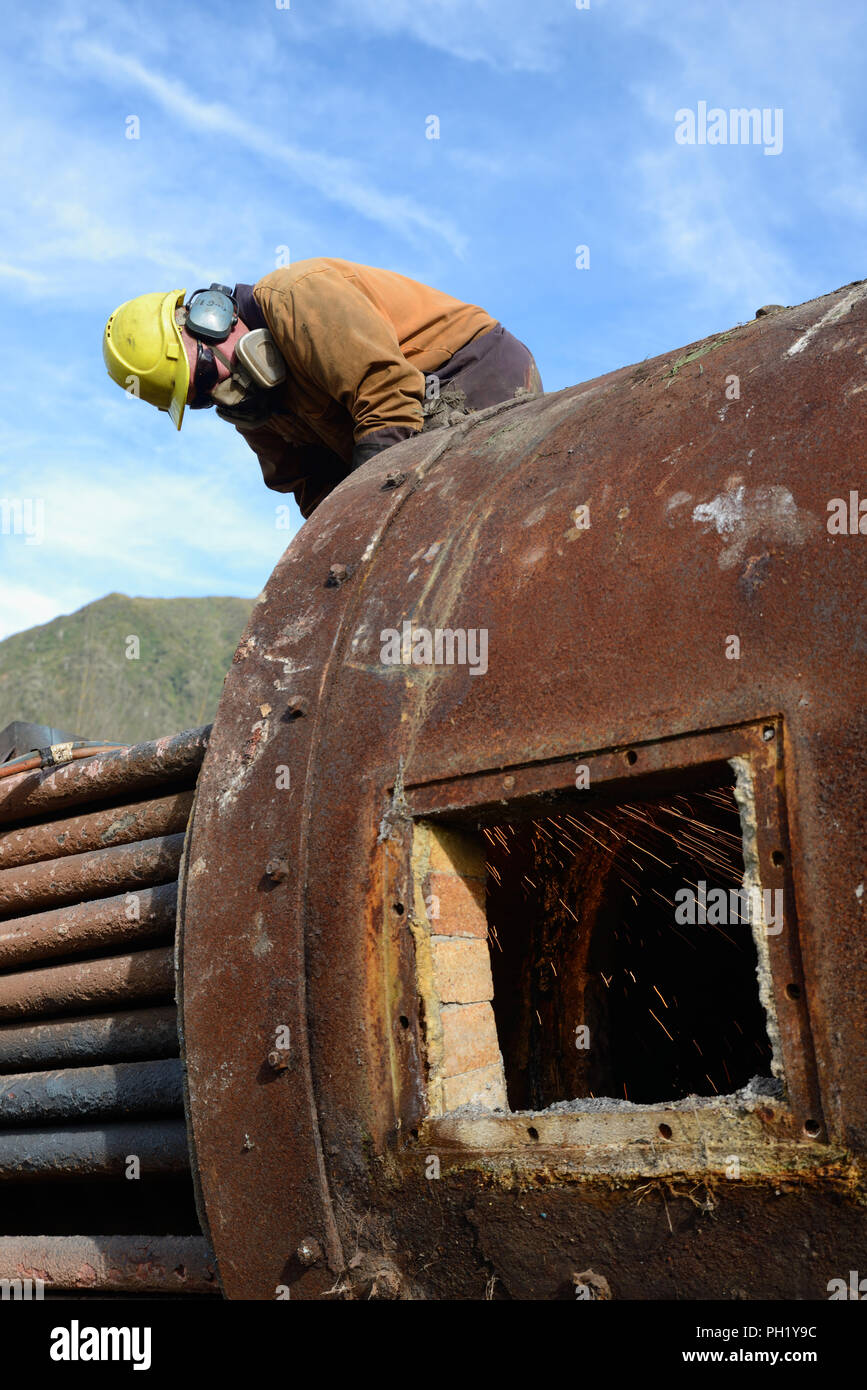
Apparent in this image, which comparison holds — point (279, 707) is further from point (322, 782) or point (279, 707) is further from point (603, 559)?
point (603, 559)

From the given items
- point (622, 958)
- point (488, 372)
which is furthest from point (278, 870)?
point (488, 372)

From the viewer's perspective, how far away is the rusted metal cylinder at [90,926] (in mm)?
2414

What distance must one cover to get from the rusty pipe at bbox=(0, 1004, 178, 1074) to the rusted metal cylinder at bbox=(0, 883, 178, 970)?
0.15 m

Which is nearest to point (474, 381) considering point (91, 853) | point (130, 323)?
point (130, 323)

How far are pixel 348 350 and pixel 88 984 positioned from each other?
1.83 meters

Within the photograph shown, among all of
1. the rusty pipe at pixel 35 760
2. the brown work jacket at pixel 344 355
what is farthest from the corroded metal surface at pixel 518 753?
the brown work jacket at pixel 344 355

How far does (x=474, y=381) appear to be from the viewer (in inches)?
154

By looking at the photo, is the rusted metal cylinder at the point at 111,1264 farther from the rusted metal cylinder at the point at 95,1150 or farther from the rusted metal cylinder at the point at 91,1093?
the rusted metal cylinder at the point at 91,1093

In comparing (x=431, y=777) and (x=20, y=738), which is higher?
(x=20, y=738)

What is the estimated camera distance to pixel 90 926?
252cm

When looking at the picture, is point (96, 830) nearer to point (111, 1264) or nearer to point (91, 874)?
point (91, 874)

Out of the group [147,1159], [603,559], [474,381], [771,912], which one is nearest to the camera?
[771,912]

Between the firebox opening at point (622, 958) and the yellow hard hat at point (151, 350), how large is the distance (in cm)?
222
